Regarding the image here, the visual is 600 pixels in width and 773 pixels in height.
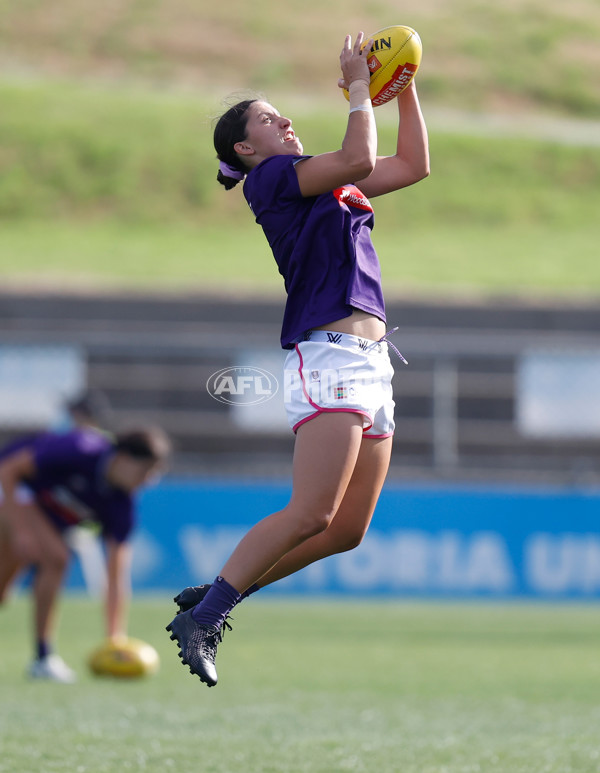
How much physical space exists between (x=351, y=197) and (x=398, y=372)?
40.5 feet

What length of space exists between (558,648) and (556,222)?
25.9 m

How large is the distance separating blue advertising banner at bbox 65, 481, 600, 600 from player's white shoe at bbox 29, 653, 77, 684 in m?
4.86

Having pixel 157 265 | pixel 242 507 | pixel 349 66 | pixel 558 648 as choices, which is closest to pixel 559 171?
pixel 157 265

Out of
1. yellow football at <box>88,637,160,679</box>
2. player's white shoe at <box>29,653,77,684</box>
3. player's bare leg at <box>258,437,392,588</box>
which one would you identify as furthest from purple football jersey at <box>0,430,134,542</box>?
player's bare leg at <box>258,437,392,588</box>

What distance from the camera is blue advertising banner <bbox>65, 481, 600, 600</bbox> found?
13.2 m

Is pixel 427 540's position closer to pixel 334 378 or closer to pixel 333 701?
pixel 333 701

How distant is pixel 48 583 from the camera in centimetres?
870

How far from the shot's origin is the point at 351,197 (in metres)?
4.38

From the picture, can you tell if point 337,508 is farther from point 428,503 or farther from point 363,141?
point 428,503

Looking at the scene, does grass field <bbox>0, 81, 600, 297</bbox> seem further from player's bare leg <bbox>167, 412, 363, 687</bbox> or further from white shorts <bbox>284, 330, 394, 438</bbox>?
player's bare leg <bbox>167, 412, 363, 687</bbox>

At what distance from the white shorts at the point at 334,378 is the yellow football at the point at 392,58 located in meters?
0.91

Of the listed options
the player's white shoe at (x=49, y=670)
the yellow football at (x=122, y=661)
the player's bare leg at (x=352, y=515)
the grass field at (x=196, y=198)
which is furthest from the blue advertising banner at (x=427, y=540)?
the grass field at (x=196, y=198)

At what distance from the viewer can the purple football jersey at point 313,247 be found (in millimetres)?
4219

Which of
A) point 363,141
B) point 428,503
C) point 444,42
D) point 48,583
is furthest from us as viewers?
point 444,42
